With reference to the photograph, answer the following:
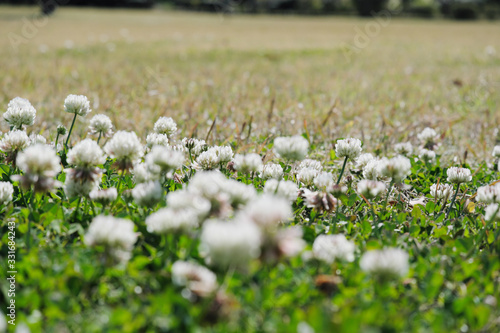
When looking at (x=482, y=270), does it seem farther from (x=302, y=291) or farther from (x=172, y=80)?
(x=172, y=80)

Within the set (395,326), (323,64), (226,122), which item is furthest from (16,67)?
(395,326)

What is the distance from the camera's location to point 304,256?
137 centimetres

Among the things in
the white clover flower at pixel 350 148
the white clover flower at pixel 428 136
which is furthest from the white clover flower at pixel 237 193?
the white clover flower at pixel 428 136

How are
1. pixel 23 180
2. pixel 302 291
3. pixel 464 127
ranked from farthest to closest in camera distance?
pixel 464 127
pixel 23 180
pixel 302 291

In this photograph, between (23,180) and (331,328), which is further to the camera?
(23,180)

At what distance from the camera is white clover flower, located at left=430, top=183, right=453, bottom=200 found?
205cm

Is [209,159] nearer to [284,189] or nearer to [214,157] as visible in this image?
[214,157]

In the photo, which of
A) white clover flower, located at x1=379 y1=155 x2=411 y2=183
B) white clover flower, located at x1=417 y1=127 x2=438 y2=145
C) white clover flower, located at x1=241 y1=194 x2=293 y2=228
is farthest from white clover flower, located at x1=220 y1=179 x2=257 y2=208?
white clover flower, located at x1=417 y1=127 x2=438 y2=145

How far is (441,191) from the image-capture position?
210 centimetres

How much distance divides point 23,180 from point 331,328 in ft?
3.18

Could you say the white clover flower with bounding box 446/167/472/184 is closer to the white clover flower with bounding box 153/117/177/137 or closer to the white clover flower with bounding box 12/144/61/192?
the white clover flower with bounding box 153/117/177/137

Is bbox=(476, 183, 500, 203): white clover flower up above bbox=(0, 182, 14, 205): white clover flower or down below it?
above

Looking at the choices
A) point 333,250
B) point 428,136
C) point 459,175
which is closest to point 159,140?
point 333,250

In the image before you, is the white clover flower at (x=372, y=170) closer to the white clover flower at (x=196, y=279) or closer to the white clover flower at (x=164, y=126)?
the white clover flower at (x=164, y=126)
